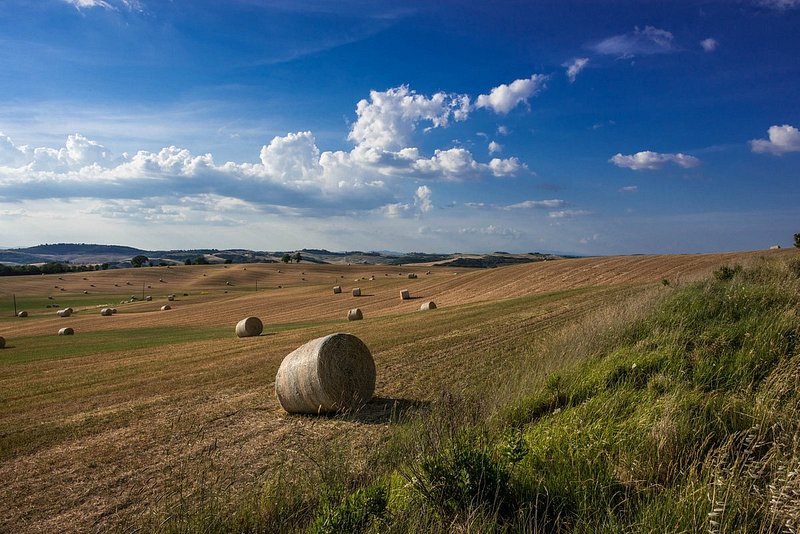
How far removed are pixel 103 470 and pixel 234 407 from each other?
388 cm

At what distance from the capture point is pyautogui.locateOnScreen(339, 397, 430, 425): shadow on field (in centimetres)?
1074

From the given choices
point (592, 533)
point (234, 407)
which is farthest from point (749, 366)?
point (234, 407)

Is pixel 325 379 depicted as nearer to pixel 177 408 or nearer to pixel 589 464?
pixel 177 408

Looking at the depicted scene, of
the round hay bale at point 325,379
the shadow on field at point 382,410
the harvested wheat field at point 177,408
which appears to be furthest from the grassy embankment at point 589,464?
the round hay bale at point 325,379

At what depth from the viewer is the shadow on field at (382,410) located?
35.2 ft

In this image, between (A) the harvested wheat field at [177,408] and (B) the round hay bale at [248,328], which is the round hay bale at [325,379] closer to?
(A) the harvested wheat field at [177,408]

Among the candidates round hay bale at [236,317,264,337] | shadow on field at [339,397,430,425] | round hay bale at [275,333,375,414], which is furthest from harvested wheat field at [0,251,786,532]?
round hay bale at [236,317,264,337]

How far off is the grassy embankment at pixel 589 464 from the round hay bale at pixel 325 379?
4.37 meters

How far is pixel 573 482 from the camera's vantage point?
5.02 metres

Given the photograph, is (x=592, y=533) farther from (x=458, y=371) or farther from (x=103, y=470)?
(x=458, y=371)

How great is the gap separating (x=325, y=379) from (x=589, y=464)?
740cm

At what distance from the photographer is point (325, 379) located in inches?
457

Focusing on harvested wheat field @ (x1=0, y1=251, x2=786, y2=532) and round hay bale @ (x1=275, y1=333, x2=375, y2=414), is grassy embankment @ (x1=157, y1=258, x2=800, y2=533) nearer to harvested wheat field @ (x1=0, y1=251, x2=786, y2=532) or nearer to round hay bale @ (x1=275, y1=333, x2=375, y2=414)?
harvested wheat field @ (x1=0, y1=251, x2=786, y2=532)

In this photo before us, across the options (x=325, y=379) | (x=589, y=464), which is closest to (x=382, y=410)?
(x=325, y=379)
